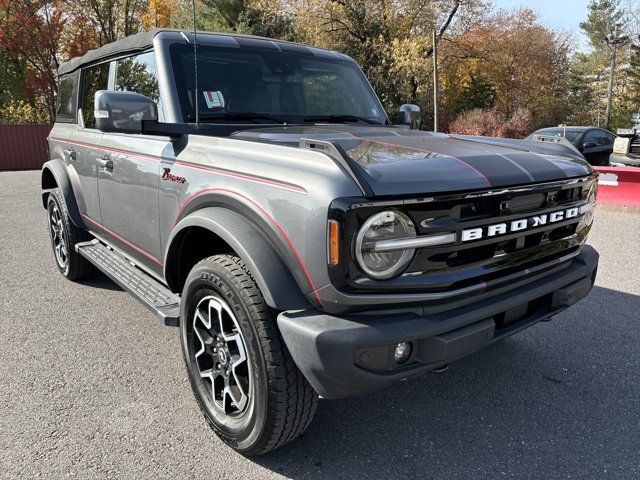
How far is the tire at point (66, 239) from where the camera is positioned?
178 inches

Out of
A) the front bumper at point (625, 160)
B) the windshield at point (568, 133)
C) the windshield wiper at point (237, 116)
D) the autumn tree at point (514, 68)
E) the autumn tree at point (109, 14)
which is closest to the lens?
the windshield wiper at point (237, 116)

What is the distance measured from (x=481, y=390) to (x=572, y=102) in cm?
4717

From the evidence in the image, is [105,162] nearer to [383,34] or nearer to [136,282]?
[136,282]

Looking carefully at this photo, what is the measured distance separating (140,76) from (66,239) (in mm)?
2049

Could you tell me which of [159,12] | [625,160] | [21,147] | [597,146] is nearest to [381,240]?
[625,160]

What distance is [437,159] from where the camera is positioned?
2.17m

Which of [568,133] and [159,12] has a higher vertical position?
[159,12]

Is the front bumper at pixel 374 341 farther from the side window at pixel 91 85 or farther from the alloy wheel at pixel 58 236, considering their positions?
the alloy wheel at pixel 58 236

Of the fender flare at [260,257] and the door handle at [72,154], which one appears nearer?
the fender flare at [260,257]

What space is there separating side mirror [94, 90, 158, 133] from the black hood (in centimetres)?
51

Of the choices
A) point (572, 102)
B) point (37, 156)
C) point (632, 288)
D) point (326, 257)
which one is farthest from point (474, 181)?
point (572, 102)

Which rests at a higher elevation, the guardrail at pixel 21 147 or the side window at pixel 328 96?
the side window at pixel 328 96

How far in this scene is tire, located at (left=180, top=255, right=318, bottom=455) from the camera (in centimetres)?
207

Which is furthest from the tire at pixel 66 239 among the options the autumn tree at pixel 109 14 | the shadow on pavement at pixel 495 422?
the autumn tree at pixel 109 14
